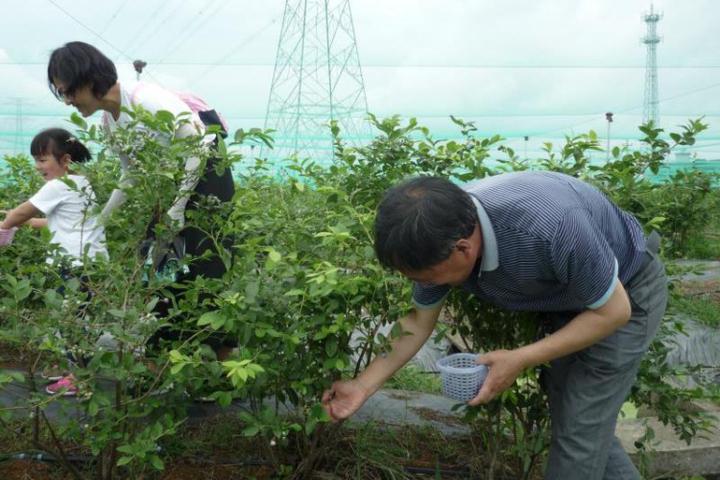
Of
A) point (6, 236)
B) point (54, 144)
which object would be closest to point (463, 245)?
point (6, 236)

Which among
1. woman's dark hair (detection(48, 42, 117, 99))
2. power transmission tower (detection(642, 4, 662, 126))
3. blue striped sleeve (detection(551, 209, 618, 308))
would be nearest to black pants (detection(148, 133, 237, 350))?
woman's dark hair (detection(48, 42, 117, 99))

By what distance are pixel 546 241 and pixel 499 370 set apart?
37cm

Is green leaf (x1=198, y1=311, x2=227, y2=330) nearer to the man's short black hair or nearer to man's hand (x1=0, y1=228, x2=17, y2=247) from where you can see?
the man's short black hair

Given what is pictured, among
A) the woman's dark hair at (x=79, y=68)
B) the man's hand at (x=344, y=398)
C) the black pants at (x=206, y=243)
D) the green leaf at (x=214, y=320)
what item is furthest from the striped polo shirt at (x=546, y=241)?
the woman's dark hair at (x=79, y=68)

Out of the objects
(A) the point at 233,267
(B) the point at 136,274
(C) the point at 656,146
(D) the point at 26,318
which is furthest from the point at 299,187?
A: (C) the point at 656,146

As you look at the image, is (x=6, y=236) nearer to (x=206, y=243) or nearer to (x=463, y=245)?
(x=206, y=243)

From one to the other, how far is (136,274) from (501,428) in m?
1.29

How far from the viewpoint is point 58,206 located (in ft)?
10.3

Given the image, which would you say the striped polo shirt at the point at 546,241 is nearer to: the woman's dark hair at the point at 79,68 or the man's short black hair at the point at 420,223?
the man's short black hair at the point at 420,223

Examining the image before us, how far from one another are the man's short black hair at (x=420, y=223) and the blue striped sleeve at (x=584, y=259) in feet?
0.75

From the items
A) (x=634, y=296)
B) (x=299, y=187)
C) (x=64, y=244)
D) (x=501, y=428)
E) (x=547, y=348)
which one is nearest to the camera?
(x=547, y=348)

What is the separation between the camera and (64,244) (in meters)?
A: 3.15

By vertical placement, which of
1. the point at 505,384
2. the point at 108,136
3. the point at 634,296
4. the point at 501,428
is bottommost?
the point at 501,428

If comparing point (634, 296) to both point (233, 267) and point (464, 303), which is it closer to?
point (464, 303)
